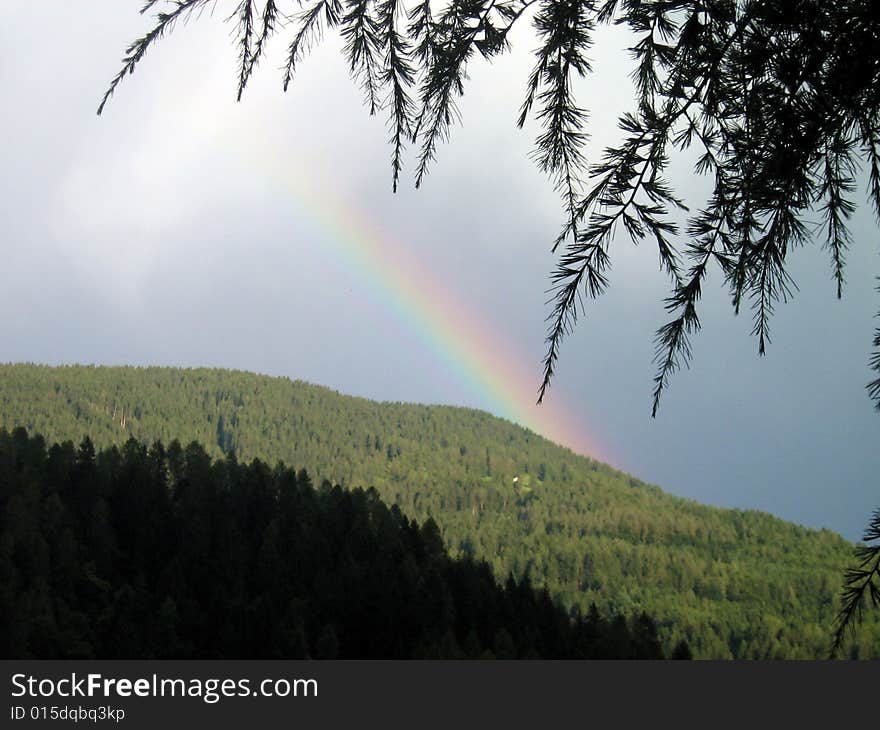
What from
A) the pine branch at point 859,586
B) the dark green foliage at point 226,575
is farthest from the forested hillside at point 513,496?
the pine branch at point 859,586

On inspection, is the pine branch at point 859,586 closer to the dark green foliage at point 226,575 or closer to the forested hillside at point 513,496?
the dark green foliage at point 226,575

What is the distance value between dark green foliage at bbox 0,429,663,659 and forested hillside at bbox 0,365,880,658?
155 ft

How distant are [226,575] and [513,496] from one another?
10780 cm

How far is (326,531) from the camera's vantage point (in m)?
38.3

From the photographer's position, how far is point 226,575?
110 ft

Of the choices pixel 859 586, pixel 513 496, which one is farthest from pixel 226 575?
pixel 513 496

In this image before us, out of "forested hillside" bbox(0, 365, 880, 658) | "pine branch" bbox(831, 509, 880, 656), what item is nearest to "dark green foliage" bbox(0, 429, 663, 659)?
"pine branch" bbox(831, 509, 880, 656)

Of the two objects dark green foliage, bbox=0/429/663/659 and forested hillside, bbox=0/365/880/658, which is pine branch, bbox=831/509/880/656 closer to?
dark green foliage, bbox=0/429/663/659

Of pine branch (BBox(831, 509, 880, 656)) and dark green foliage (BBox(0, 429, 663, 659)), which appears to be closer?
pine branch (BBox(831, 509, 880, 656))

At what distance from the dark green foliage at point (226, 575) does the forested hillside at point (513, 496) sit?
47.3m

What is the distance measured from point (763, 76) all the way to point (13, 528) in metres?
29.8

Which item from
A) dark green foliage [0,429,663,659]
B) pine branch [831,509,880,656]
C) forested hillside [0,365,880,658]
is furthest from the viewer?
forested hillside [0,365,880,658]

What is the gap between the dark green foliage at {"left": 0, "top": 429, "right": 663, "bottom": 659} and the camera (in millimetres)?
27688
